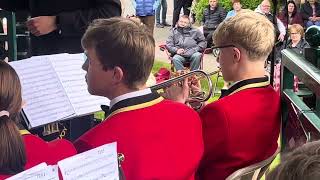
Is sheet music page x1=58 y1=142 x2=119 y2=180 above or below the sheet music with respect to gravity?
below

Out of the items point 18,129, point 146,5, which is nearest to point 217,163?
point 18,129

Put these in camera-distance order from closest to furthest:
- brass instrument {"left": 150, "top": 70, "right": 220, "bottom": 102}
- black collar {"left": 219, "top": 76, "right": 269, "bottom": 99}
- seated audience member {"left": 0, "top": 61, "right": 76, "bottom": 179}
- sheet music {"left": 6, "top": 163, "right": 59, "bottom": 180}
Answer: sheet music {"left": 6, "top": 163, "right": 59, "bottom": 180}, seated audience member {"left": 0, "top": 61, "right": 76, "bottom": 179}, black collar {"left": 219, "top": 76, "right": 269, "bottom": 99}, brass instrument {"left": 150, "top": 70, "right": 220, "bottom": 102}

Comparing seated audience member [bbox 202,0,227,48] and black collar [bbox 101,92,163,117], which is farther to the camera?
seated audience member [bbox 202,0,227,48]

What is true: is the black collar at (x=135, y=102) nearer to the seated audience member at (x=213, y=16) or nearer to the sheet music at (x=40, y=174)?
the sheet music at (x=40, y=174)

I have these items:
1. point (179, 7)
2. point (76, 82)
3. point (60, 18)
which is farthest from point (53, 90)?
point (179, 7)

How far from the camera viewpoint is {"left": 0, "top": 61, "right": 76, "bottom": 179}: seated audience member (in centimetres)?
174

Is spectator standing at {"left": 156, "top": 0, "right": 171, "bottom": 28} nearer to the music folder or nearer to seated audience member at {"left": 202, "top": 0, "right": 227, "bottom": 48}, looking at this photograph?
seated audience member at {"left": 202, "top": 0, "right": 227, "bottom": 48}

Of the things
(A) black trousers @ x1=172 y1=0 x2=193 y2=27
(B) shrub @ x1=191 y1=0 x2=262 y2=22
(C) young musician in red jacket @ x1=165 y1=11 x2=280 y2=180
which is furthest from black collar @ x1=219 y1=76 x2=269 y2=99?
(A) black trousers @ x1=172 y1=0 x2=193 y2=27

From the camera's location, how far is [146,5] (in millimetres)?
12367

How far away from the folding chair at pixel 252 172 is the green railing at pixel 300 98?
170 mm

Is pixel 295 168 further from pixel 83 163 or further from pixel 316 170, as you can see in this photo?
pixel 83 163

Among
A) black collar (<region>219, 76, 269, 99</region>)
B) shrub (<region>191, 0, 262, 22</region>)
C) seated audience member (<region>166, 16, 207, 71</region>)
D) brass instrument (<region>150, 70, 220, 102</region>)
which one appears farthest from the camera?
shrub (<region>191, 0, 262, 22</region>)

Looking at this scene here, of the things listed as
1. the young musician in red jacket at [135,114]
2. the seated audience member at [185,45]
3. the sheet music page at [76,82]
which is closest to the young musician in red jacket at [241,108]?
the young musician in red jacket at [135,114]

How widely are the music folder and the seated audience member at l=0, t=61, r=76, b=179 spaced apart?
0.42 m
